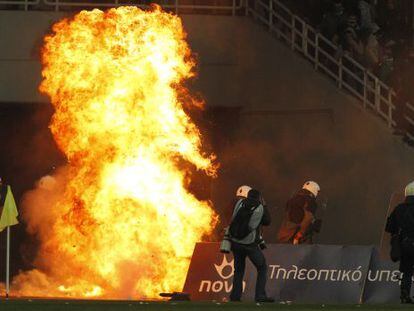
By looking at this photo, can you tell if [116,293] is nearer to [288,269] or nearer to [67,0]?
[288,269]

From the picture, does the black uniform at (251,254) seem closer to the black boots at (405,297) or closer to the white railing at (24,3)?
the black boots at (405,297)

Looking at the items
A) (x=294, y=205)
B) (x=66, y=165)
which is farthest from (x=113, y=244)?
(x=66, y=165)

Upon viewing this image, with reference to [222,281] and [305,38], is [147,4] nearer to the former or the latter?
[305,38]

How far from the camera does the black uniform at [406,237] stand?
2088 cm

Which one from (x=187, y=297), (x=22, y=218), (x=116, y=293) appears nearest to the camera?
(x=187, y=297)

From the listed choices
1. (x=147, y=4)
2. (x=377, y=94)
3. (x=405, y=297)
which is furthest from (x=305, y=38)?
(x=405, y=297)

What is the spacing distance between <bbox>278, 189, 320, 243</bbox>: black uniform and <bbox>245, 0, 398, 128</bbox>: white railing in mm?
3946

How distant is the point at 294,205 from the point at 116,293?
3147 millimetres

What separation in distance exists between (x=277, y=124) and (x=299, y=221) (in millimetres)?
4542

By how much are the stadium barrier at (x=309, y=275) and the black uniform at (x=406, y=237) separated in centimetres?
142

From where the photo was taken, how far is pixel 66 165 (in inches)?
1120

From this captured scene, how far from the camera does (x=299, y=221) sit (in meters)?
24.3

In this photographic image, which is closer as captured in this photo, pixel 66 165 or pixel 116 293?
pixel 116 293

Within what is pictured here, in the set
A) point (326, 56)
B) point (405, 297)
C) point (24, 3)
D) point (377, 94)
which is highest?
point (24, 3)
